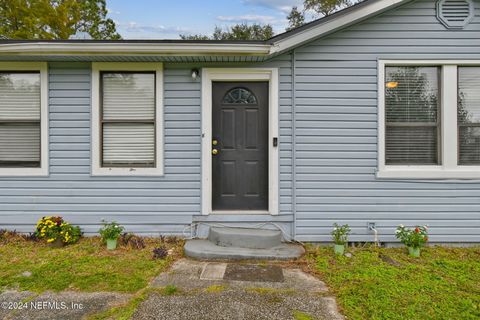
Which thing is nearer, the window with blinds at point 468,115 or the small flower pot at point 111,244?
the small flower pot at point 111,244

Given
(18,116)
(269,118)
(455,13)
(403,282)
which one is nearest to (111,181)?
(18,116)

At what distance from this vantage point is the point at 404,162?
4473mm

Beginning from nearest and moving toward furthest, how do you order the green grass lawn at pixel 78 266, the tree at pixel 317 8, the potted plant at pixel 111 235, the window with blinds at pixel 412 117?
the green grass lawn at pixel 78 266
the potted plant at pixel 111 235
the window with blinds at pixel 412 117
the tree at pixel 317 8

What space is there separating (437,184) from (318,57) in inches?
94.7

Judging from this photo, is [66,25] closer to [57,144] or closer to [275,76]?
[57,144]

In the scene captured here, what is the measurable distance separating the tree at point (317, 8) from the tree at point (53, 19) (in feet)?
34.4

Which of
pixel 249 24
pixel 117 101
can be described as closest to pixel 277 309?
pixel 117 101

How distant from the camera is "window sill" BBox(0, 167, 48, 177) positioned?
451cm

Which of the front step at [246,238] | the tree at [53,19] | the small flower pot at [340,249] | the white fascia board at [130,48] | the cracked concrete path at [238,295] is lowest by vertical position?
the cracked concrete path at [238,295]

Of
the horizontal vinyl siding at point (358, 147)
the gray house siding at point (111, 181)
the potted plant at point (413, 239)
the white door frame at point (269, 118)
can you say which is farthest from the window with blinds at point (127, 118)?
the potted plant at point (413, 239)

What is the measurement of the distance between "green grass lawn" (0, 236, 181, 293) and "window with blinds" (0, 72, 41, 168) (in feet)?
3.87

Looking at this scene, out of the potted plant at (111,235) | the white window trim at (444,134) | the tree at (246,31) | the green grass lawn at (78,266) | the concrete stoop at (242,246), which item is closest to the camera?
the green grass lawn at (78,266)

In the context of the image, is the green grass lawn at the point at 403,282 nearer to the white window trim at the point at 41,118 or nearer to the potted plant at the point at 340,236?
the potted plant at the point at 340,236

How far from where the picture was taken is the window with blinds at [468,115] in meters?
4.44
